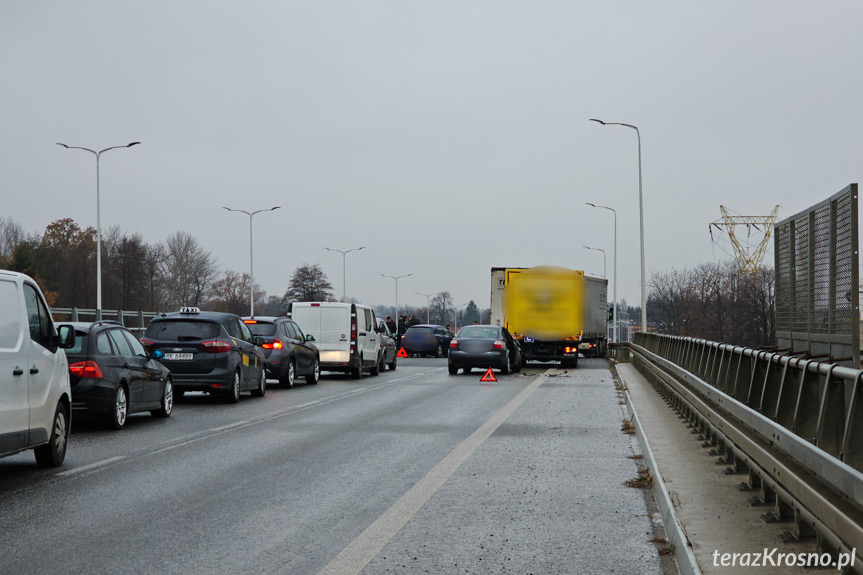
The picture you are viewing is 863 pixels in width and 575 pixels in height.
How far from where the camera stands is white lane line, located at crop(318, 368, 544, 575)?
6129 millimetres

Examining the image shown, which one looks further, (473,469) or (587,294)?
(587,294)

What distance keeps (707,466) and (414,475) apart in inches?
105

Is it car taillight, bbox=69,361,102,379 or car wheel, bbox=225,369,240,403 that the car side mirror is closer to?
car taillight, bbox=69,361,102,379

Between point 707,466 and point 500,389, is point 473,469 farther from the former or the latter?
point 500,389

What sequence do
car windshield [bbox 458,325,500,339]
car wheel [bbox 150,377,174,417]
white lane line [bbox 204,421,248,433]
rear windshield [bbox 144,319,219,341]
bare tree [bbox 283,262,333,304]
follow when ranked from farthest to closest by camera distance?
bare tree [bbox 283,262,333,304]
car windshield [bbox 458,325,500,339]
rear windshield [bbox 144,319,219,341]
car wheel [bbox 150,377,174,417]
white lane line [bbox 204,421,248,433]

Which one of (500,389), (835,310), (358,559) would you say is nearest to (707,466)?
(835,310)

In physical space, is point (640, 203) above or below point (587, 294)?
above

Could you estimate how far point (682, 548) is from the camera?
6.03 meters

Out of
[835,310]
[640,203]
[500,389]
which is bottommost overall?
[500,389]

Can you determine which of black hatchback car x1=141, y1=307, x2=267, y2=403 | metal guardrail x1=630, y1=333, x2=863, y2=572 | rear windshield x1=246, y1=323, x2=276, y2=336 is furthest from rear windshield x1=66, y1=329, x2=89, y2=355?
rear windshield x1=246, y1=323, x2=276, y2=336

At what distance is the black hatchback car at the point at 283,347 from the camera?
22812 millimetres

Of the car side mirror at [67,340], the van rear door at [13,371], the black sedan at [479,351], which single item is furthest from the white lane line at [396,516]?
the black sedan at [479,351]

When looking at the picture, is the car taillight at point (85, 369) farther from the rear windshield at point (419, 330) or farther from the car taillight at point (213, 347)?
the rear windshield at point (419, 330)

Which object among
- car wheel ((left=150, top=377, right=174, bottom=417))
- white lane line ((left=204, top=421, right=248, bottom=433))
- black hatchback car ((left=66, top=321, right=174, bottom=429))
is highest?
black hatchback car ((left=66, top=321, right=174, bottom=429))
